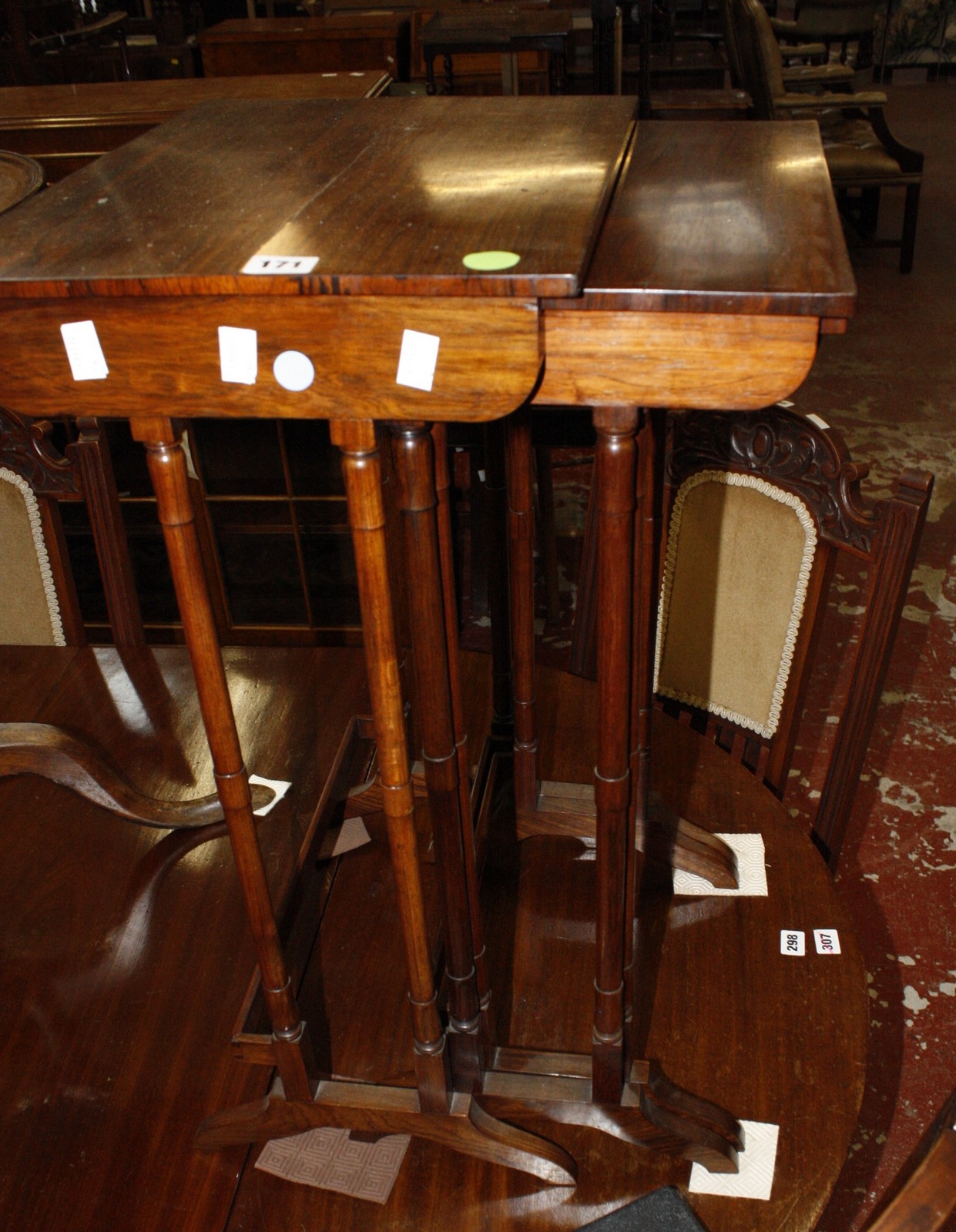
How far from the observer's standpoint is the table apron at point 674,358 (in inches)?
24.8

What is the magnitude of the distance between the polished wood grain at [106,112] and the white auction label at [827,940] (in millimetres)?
1838

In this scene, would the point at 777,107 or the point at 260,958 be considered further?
the point at 777,107

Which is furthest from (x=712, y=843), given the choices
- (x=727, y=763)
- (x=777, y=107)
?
(x=777, y=107)

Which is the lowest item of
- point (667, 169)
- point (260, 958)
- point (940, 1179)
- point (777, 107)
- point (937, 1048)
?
point (937, 1048)

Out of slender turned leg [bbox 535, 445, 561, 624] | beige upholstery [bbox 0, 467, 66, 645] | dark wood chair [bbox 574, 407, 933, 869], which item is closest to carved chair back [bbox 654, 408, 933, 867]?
dark wood chair [bbox 574, 407, 933, 869]

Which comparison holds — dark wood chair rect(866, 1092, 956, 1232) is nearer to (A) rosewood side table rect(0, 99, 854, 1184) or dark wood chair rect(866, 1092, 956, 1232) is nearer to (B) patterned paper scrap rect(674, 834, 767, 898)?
(A) rosewood side table rect(0, 99, 854, 1184)

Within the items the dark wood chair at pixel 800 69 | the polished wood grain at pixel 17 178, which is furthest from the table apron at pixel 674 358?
the dark wood chair at pixel 800 69

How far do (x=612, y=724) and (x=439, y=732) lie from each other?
0.41 feet

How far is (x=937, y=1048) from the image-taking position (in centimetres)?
168

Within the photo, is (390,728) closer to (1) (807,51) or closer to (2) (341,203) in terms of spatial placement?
(2) (341,203)

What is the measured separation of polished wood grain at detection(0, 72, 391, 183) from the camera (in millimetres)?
2252

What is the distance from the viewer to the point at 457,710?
837 mm

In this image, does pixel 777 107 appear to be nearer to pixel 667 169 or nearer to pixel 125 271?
pixel 667 169

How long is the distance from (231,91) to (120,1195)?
211 centimetres
